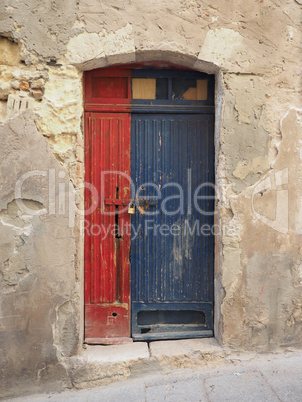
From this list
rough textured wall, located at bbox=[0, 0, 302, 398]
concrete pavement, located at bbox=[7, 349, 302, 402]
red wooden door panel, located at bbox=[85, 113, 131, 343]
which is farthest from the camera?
red wooden door panel, located at bbox=[85, 113, 131, 343]

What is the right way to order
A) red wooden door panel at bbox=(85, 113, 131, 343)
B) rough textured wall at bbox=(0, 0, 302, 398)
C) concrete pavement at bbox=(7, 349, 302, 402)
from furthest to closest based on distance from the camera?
red wooden door panel at bbox=(85, 113, 131, 343) → rough textured wall at bbox=(0, 0, 302, 398) → concrete pavement at bbox=(7, 349, 302, 402)

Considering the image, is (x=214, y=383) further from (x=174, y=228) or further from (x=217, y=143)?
(x=217, y=143)

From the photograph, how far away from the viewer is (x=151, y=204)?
298 centimetres

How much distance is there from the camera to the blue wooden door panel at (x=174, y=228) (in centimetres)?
298

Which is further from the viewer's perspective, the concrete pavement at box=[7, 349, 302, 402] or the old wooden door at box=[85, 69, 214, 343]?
the old wooden door at box=[85, 69, 214, 343]

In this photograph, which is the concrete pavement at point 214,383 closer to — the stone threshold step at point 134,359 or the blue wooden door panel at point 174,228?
→ the stone threshold step at point 134,359

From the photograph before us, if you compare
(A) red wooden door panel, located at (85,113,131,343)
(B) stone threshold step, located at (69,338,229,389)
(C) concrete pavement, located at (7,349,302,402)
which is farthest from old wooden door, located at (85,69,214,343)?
(C) concrete pavement, located at (7,349,302,402)

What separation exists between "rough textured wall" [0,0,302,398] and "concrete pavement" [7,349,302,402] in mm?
154

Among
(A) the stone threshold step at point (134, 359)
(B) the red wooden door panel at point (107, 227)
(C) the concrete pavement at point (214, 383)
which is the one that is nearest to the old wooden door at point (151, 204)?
(B) the red wooden door panel at point (107, 227)

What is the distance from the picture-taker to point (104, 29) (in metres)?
2.65

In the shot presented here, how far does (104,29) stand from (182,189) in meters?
1.49

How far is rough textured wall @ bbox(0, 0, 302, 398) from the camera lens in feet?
8.67

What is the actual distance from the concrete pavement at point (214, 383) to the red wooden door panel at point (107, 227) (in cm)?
44

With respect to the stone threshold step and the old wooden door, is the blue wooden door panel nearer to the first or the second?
the old wooden door
